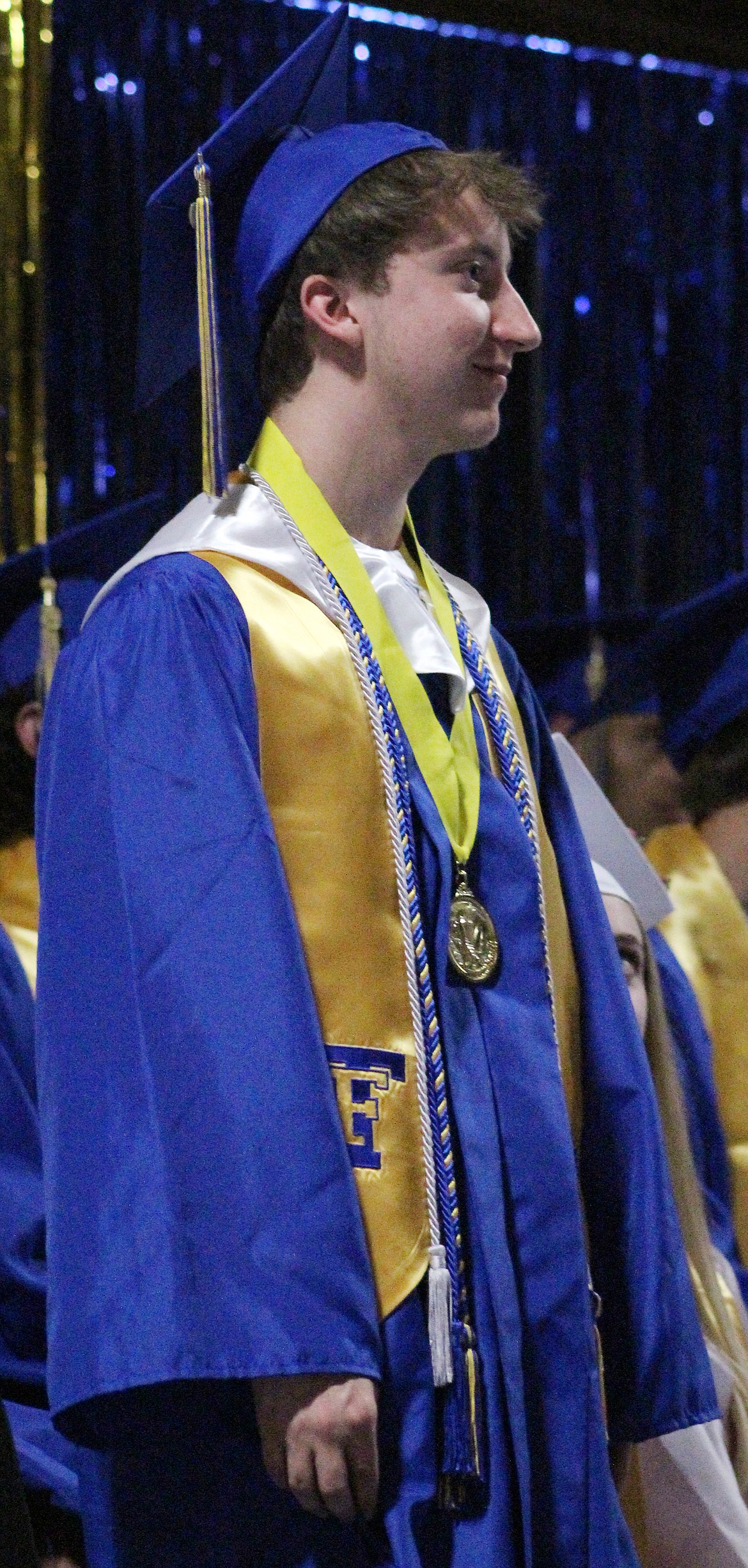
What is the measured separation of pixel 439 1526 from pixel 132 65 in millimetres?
2733

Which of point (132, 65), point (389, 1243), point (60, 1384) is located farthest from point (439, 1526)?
point (132, 65)

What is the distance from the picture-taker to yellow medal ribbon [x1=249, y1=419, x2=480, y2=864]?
1.79 m

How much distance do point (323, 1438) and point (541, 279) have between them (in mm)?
2795

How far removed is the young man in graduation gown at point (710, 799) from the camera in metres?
3.62

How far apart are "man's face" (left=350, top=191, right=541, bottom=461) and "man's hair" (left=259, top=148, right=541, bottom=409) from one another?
2cm

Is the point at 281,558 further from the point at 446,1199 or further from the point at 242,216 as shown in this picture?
the point at 446,1199

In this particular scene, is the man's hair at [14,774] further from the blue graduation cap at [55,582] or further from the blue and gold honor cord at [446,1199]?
the blue and gold honor cord at [446,1199]

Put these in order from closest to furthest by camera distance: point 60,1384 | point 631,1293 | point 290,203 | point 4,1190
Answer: point 60,1384, point 631,1293, point 290,203, point 4,1190

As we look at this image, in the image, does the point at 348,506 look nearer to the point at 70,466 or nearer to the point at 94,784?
the point at 94,784

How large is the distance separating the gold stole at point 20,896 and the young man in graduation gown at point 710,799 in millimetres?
1202

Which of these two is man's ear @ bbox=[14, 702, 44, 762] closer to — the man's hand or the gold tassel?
the gold tassel

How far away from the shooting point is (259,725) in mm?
1705

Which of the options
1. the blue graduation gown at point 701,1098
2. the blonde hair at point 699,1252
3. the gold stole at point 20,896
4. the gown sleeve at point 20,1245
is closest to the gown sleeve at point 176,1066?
the gown sleeve at point 20,1245

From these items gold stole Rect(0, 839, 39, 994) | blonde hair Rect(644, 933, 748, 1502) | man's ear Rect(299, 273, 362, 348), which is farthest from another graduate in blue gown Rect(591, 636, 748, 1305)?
man's ear Rect(299, 273, 362, 348)
